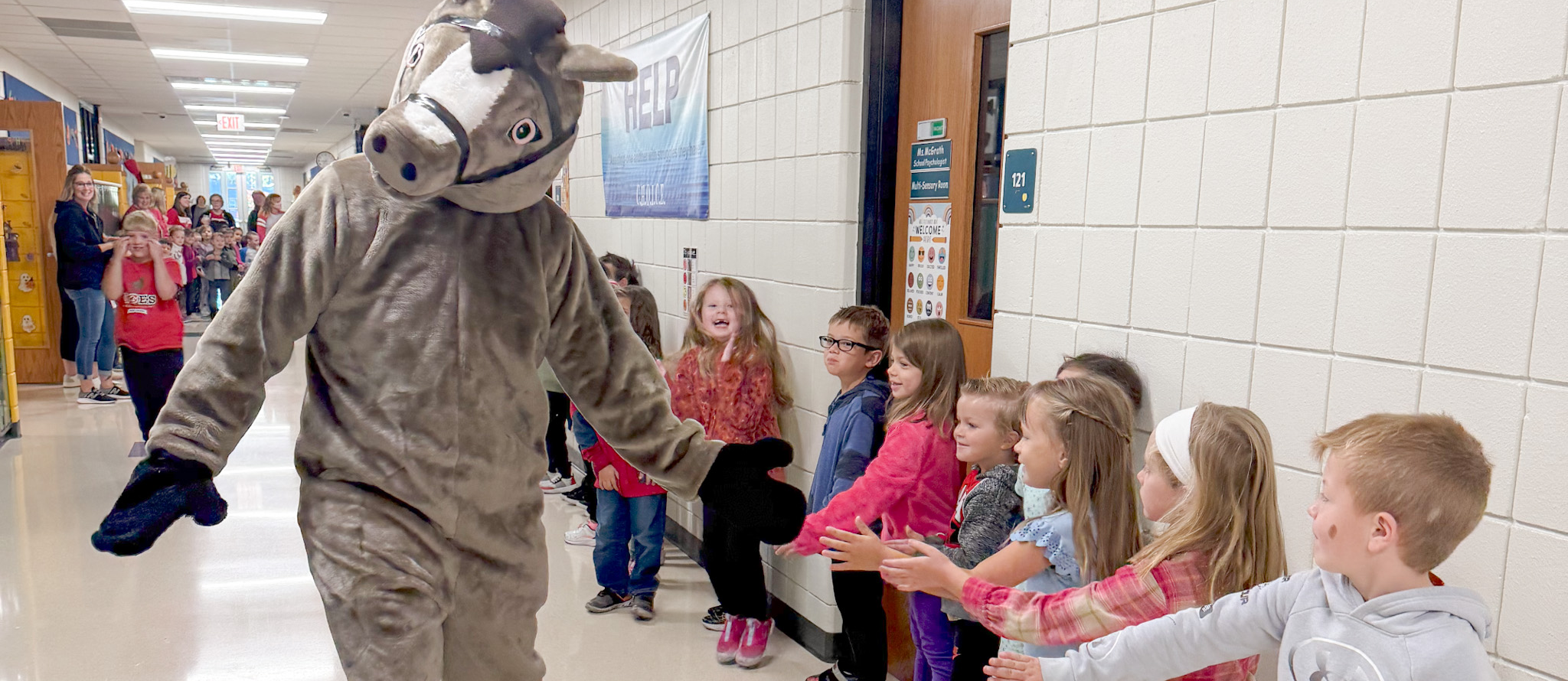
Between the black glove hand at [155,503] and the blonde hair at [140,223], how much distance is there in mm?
4341

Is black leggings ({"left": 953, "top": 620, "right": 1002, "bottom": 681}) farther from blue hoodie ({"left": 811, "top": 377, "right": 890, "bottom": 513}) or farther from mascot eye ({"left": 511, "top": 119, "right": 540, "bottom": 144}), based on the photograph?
mascot eye ({"left": 511, "top": 119, "right": 540, "bottom": 144})

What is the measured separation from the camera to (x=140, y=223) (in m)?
4.96

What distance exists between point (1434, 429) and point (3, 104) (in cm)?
845

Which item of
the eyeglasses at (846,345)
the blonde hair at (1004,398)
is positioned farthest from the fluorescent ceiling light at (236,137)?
the blonde hair at (1004,398)

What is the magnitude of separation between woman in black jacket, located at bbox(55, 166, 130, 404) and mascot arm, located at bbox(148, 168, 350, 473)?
5896 mm

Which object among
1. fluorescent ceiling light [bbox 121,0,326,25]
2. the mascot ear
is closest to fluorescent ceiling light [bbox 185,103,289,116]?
fluorescent ceiling light [bbox 121,0,326,25]

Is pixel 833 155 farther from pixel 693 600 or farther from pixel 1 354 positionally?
pixel 1 354

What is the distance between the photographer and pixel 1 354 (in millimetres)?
5473

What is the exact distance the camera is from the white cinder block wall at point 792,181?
299cm

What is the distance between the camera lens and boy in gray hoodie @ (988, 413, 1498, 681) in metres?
1.18

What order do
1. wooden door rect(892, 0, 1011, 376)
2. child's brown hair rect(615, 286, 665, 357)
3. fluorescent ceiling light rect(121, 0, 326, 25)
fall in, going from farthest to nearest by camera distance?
fluorescent ceiling light rect(121, 0, 326, 25) < child's brown hair rect(615, 286, 665, 357) < wooden door rect(892, 0, 1011, 376)

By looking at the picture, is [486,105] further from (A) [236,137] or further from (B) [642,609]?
(A) [236,137]

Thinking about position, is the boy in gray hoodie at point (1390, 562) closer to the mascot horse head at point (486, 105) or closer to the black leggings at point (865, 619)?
the mascot horse head at point (486, 105)

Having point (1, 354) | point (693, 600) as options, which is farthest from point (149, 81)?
point (693, 600)
